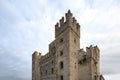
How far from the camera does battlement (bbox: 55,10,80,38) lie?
46438 millimetres

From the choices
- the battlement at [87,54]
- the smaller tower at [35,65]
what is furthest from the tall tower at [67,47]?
the smaller tower at [35,65]

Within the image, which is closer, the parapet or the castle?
the castle

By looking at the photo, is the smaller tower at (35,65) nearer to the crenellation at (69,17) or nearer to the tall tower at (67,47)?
the tall tower at (67,47)

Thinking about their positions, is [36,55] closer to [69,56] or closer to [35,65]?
[35,65]

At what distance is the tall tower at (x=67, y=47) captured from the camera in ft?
145

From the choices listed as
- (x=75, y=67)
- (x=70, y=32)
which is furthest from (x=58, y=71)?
(x=70, y=32)

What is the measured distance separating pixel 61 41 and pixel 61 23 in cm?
398

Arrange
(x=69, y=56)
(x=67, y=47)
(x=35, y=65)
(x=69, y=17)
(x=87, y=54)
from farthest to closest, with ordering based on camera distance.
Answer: (x=35, y=65) < (x=87, y=54) < (x=69, y=17) < (x=67, y=47) < (x=69, y=56)

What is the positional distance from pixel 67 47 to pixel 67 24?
4752mm

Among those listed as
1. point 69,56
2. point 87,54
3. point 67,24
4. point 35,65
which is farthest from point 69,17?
point 35,65

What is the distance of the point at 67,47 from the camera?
44.8 meters

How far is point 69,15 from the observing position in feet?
153

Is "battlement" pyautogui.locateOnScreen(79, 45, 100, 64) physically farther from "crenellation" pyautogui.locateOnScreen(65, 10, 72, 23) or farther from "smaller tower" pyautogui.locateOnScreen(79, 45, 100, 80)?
"crenellation" pyautogui.locateOnScreen(65, 10, 72, 23)

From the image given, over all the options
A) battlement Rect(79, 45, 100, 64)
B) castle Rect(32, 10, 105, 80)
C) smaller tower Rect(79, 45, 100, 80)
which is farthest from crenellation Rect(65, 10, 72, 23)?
smaller tower Rect(79, 45, 100, 80)
